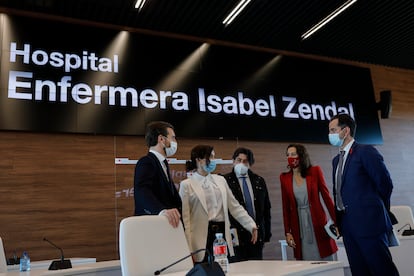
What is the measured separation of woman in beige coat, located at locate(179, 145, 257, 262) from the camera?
2854mm

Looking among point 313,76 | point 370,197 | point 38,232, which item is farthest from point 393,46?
point 38,232

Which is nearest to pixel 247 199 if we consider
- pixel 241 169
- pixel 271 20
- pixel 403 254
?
pixel 241 169

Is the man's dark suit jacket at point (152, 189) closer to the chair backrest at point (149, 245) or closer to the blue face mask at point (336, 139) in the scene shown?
the chair backrest at point (149, 245)

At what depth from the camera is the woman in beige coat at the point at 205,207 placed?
2854 millimetres

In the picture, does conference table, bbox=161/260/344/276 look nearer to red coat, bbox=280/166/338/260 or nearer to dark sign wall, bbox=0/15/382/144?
red coat, bbox=280/166/338/260

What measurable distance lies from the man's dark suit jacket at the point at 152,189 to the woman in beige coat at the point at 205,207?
0.73 feet

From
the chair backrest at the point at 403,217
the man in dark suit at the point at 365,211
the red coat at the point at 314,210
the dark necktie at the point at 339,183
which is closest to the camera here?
the man in dark suit at the point at 365,211

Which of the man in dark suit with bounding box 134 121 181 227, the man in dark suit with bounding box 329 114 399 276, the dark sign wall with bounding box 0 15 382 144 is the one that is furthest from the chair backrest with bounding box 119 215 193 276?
the dark sign wall with bounding box 0 15 382 144

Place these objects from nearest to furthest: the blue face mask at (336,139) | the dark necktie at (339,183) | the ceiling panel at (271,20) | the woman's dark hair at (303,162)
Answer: the dark necktie at (339,183) < the blue face mask at (336,139) < the woman's dark hair at (303,162) < the ceiling panel at (271,20)

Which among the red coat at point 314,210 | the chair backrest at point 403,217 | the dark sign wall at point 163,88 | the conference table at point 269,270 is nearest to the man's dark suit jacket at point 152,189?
the conference table at point 269,270

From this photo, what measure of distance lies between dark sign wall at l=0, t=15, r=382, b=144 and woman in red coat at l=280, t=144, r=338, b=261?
2.31m

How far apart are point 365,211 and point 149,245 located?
1539 millimetres

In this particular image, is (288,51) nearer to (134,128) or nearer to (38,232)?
(134,128)

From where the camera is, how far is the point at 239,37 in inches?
244
